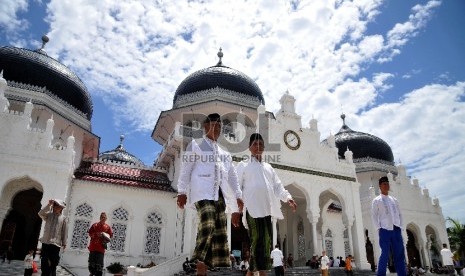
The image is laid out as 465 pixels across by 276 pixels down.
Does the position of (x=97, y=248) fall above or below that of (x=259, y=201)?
below

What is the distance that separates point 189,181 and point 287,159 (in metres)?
14.4

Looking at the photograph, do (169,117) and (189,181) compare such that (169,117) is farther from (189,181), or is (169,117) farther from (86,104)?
(189,181)

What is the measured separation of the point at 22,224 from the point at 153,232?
6.41 meters

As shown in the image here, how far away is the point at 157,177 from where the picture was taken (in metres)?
19.7

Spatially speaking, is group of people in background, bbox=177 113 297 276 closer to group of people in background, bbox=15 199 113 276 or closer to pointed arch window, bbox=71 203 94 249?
group of people in background, bbox=15 199 113 276

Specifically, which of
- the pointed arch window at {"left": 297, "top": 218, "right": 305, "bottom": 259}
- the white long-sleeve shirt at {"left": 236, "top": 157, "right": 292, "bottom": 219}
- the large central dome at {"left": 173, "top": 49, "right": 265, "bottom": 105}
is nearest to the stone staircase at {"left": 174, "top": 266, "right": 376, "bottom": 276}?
the pointed arch window at {"left": 297, "top": 218, "right": 305, "bottom": 259}

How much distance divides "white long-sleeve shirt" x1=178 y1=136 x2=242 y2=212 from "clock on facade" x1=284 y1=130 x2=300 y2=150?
14330 millimetres

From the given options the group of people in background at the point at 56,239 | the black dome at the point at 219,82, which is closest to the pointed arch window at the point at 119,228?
the black dome at the point at 219,82

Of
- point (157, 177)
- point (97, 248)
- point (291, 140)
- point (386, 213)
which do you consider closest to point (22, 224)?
point (157, 177)

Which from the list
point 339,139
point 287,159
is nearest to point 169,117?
point 287,159

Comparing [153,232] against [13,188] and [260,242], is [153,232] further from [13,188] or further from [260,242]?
[260,242]

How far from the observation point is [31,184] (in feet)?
50.8

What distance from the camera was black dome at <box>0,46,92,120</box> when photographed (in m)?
18.3

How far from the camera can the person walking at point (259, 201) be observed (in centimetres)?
454
